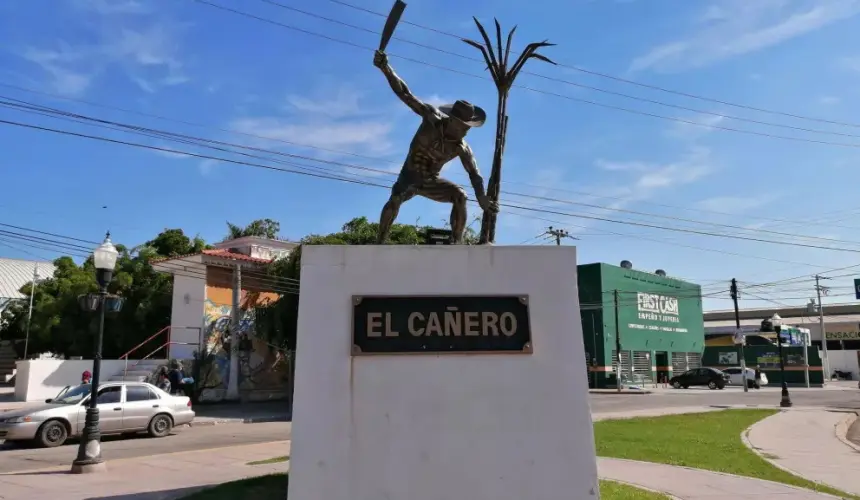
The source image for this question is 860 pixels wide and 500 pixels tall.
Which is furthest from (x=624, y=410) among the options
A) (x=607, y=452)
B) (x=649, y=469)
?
(x=649, y=469)

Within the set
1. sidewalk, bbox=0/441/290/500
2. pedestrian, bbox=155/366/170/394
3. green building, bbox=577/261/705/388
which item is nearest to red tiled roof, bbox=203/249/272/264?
pedestrian, bbox=155/366/170/394

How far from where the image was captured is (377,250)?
5594 millimetres

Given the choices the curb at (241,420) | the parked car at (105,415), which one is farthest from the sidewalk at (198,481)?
the curb at (241,420)

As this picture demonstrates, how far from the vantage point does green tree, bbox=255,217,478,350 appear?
2470 centimetres

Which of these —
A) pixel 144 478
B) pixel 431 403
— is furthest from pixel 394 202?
pixel 144 478

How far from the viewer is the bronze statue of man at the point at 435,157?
6.56 meters

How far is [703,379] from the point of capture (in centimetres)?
4084

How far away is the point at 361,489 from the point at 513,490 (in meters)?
1.19

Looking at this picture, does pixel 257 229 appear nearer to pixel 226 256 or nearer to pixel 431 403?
pixel 226 256

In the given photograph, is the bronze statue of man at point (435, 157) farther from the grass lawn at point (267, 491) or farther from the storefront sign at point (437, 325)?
the grass lawn at point (267, 491)

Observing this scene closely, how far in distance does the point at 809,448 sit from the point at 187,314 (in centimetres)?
2242

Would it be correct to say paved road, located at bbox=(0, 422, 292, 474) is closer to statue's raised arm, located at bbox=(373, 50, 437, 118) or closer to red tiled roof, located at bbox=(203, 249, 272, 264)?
red tiled roof, located at bbox=(203, 249, 272, 264)

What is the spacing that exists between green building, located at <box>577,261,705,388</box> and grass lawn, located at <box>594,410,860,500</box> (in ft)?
70.3

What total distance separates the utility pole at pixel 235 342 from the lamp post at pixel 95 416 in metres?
14.0
